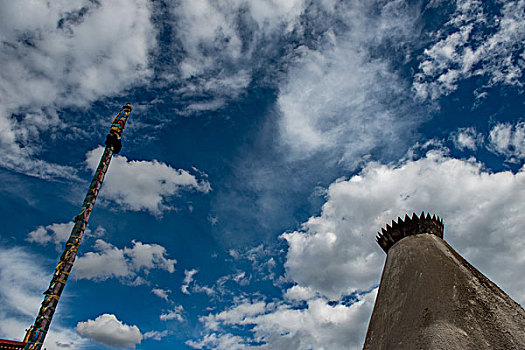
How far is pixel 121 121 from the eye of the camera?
2164 centimetres

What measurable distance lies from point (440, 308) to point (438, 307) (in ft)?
0.17

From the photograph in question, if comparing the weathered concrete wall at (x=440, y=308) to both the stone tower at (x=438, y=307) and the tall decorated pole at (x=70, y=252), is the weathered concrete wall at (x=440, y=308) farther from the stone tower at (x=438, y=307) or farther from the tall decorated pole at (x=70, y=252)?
the tall decorated pole at (x=70, y=252)

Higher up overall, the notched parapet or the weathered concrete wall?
the notched parapet

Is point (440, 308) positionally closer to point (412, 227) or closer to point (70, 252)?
point (412, 227)

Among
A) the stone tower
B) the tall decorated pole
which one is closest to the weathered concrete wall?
the stone tower

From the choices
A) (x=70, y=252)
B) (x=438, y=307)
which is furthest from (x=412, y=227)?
(x=70, y=252)

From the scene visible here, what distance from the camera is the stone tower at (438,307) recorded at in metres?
6.74

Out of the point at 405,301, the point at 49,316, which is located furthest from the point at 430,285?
the point at 49,316

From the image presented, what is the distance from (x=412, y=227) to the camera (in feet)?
36.5

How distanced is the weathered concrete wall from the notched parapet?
82 cm

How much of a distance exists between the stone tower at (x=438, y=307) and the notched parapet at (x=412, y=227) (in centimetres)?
35

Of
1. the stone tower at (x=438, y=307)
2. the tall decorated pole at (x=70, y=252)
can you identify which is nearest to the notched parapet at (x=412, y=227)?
the stone tower at (x=438, y=307)

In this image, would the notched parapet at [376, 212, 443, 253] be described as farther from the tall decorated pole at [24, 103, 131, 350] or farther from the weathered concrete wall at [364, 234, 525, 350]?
the tall decorated pole at [24, 103, 131, 350]

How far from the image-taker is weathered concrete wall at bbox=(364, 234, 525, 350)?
673cm
